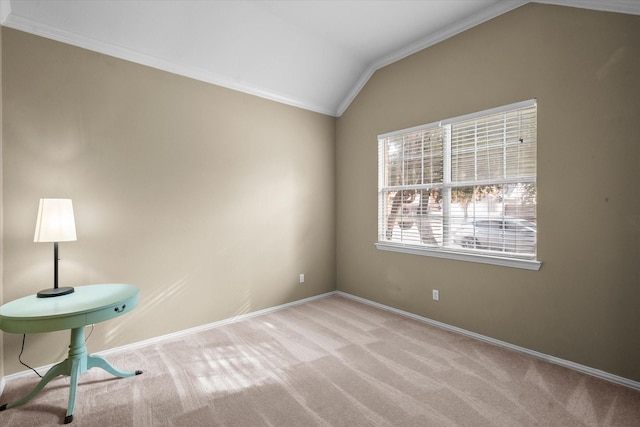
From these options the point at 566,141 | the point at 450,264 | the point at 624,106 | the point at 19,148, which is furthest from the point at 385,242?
the point at 19,148

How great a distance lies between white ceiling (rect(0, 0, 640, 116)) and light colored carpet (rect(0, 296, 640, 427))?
2.69 metres

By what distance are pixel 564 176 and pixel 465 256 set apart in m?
1.07

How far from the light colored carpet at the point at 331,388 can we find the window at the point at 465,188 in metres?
0.95

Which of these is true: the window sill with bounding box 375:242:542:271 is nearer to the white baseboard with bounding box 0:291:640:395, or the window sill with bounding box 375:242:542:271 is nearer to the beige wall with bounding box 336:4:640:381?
the beige wall with bounding box 336:4:640:381

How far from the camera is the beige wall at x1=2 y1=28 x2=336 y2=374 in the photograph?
7.68ft

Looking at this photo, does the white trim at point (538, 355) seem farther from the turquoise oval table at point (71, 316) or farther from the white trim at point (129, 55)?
the white trim at point (129, 55)

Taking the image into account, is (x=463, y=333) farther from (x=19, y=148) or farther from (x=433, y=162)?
(x=19, y=148)

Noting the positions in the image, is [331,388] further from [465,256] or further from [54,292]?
[54,292]

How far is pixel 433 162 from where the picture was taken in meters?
3.36

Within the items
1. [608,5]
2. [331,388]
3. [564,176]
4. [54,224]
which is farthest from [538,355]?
[54,224]

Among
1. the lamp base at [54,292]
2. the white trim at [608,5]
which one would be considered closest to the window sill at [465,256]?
the white trim at [608,5]

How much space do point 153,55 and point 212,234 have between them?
Answer: 71.3 inches

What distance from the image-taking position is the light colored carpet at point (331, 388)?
1.89m

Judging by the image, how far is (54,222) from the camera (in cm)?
210
